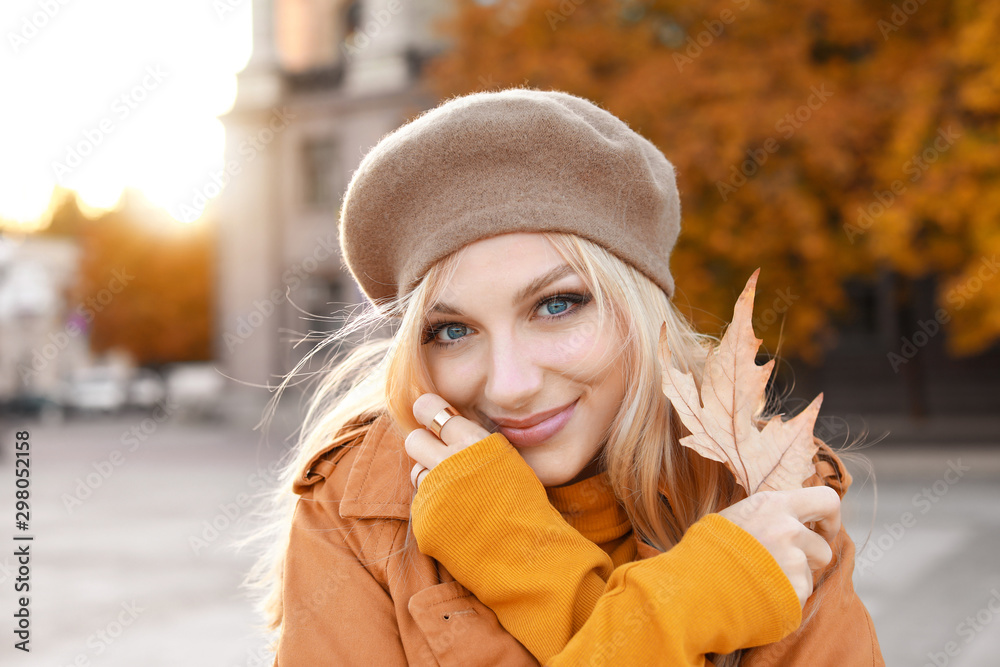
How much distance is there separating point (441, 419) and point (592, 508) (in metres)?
0.42

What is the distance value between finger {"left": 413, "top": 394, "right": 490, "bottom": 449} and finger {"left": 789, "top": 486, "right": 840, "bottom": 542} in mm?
632

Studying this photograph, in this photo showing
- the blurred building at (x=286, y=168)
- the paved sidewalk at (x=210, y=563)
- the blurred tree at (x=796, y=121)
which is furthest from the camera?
the blurred building at (x=286, y=168)

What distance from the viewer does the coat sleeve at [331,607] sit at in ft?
5.25

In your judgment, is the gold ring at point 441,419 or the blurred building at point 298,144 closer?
the gold ring at point 441,419

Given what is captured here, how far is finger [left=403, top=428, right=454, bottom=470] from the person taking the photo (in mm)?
1729

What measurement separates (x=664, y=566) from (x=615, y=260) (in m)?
0.66

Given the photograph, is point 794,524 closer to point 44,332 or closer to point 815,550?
point 815,550

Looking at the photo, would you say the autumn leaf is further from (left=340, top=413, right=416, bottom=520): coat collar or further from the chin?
(left=340, top=413, right=416, bottom=520): coat collar

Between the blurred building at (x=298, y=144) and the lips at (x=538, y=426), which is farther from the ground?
the lips at (x=538, y=426)

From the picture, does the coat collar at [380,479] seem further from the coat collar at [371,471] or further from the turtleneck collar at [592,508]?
the turtleneck collar at [592,508]

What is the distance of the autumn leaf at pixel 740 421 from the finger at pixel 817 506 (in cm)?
5

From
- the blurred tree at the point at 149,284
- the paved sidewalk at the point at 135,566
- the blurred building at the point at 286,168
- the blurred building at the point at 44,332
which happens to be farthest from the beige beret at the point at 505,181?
the blurred tree at the point at 149,284

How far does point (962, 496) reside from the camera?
32.1 feet

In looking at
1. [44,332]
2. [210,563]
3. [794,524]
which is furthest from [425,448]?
[44,332]
